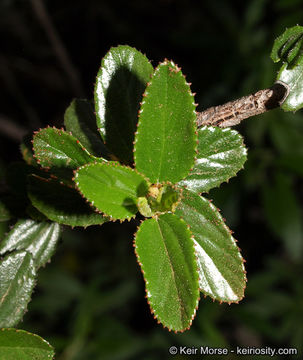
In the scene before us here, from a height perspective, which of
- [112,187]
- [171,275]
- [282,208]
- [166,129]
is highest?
[166,129]

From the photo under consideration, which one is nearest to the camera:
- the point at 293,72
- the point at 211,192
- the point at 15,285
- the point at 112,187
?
the point at 112,187

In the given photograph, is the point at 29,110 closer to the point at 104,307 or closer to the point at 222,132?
the point at 104,307

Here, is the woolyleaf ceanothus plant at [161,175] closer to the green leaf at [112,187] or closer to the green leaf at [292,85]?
the green leaf at [112,187]

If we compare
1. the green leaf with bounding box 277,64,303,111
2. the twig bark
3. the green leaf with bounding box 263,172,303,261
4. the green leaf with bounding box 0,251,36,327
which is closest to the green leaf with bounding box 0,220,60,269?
the green leaf with bounding box 0,251,36,327

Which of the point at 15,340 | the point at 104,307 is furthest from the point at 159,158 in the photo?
the point at 104,307

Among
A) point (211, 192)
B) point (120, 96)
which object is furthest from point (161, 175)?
point (211, 192)

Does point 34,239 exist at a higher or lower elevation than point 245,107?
lower

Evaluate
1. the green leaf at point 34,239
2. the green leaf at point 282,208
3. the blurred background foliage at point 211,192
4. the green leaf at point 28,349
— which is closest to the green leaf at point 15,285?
the green leaf at point 34,239

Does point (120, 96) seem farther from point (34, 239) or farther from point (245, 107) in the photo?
point (34, 239)
